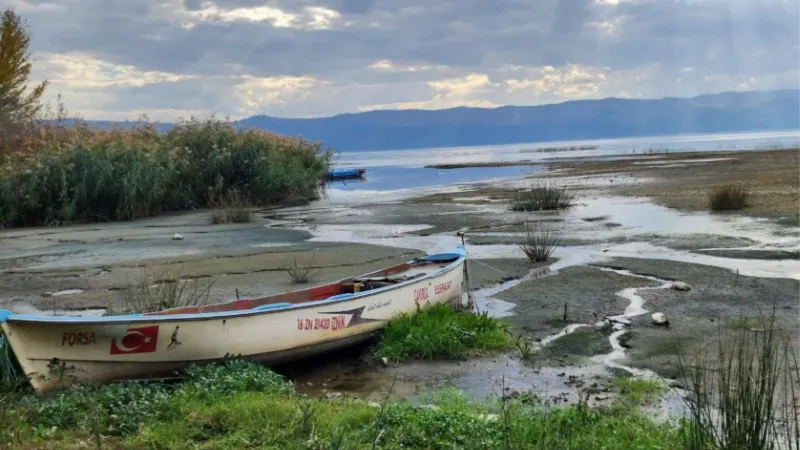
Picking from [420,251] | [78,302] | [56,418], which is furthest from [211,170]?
[56,418]

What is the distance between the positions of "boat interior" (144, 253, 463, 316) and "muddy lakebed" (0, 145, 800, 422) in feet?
2.53

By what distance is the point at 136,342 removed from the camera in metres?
6.05

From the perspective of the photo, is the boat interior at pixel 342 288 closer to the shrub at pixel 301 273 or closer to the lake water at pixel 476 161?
the shrub at pixel 301 273

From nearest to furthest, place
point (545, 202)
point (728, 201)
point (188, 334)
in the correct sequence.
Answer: point (188, 334) < point (728, 201) < point (545, 202)

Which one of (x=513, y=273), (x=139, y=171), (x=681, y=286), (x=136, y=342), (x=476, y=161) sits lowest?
(x=476, y=161)

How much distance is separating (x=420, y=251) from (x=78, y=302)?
6479 millimetres

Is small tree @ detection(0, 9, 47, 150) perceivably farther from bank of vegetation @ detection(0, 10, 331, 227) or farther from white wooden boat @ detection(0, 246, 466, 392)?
white wooden boat @ detection(0, 246, 466, 392)

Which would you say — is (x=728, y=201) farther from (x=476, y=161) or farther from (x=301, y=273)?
(x=476, y=161)

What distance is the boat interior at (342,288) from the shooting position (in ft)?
24.5

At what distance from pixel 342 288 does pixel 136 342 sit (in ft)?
10.7

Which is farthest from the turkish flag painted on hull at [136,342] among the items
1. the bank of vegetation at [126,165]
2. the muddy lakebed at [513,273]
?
the bank of vegetation at [126,165]

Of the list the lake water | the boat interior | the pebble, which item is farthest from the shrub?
the lake water

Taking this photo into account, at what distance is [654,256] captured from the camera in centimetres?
1309

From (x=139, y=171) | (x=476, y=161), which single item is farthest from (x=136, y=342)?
(x=476, y=161)
